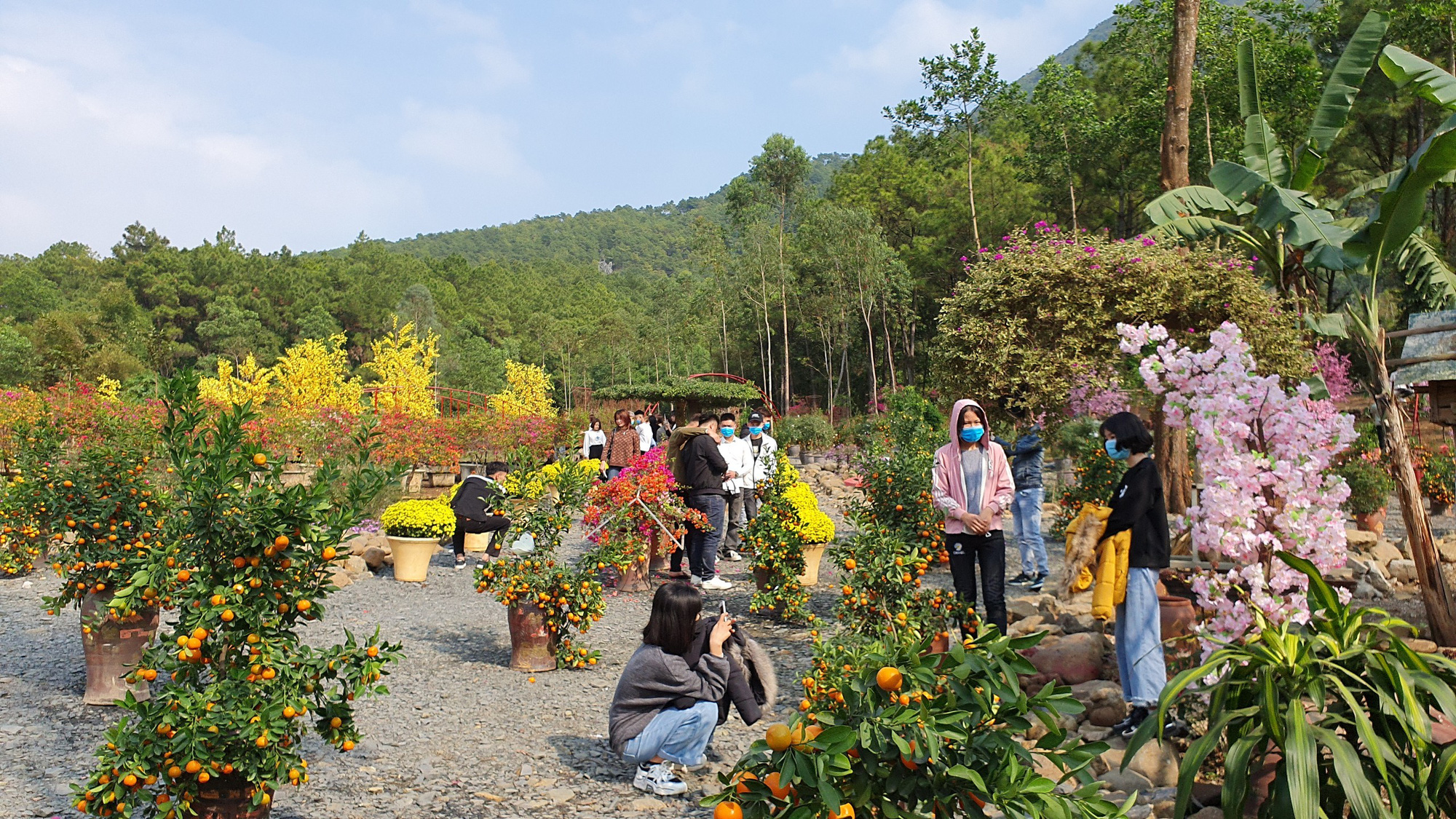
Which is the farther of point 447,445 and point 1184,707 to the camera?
point 447,445

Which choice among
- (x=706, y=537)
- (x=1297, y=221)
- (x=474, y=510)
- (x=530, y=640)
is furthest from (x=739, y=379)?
(x=1297, y=221)

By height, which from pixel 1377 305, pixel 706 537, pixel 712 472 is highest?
pixel 1377 305

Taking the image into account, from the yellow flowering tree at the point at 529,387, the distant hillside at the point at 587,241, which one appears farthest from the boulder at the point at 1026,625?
the distant hillside at the point at 587,241

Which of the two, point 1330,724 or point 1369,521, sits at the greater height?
point 1330,724

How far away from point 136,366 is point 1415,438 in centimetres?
3599

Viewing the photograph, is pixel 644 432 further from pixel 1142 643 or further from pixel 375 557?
pixel 1142 643

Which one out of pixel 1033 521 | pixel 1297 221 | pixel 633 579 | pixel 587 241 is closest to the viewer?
pixel 1297 221

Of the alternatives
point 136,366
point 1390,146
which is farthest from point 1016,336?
point 136,366

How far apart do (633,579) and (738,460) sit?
5.63 feet

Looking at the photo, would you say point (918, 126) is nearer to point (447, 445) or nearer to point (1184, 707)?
point (447, 445)

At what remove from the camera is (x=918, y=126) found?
90.8ft

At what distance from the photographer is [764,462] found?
816 cm

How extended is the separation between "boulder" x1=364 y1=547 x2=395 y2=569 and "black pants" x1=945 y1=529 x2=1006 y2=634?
5.98m

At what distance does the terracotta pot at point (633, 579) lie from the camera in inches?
336
